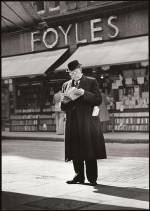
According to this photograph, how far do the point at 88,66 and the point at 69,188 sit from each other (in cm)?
1167

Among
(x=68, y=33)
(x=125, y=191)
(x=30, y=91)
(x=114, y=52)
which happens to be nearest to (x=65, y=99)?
(x=125, y=191)

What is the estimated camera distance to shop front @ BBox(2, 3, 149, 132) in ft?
60.5

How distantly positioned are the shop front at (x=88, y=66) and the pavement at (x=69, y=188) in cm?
822

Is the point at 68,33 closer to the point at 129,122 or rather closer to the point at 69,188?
the point at 129,122

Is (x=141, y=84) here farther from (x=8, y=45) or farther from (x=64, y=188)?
(x=64, y=188)

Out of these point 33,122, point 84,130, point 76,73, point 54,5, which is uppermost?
point 54,5

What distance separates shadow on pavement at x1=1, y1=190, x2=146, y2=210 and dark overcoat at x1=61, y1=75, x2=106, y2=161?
1.10m

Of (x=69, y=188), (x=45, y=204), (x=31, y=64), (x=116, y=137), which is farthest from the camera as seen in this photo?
(x=31, y=64)

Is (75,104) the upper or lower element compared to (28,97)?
A: lower

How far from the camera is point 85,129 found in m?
7.01

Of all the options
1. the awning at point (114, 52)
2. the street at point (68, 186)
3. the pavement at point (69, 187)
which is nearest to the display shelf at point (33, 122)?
the awning at point (114, 52)

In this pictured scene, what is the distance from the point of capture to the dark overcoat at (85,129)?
6.95m

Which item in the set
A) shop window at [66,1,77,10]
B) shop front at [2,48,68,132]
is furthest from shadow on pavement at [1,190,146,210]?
shop window at [66,1,77,10]

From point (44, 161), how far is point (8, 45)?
578 inches
